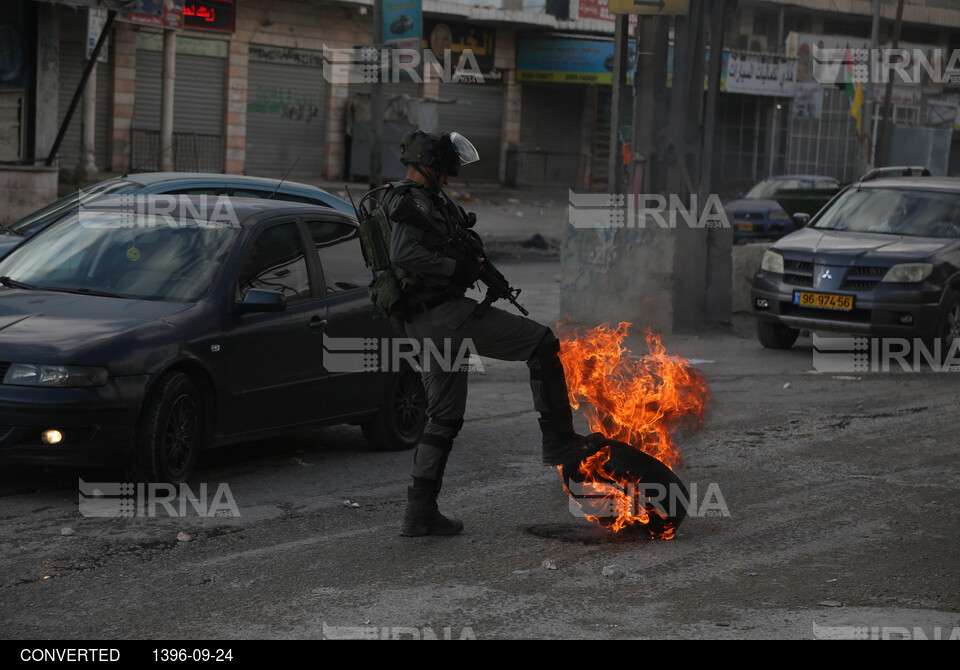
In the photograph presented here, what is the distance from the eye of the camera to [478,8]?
128 ft

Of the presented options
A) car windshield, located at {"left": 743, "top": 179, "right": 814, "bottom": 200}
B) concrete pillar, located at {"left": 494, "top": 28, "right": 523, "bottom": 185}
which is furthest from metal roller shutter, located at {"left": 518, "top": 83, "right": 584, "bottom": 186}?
car windshield, located at {"left": 743, "top": 179, "right": 814, "bottom": 200}

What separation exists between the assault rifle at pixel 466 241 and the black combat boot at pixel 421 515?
33.7 inches

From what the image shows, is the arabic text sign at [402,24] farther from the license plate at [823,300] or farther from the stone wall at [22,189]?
the license plate at [823,300]

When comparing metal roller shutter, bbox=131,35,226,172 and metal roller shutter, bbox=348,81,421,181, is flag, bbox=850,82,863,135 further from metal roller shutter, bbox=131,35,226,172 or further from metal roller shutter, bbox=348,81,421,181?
metal roller shutter, bbox=131,35,226,172

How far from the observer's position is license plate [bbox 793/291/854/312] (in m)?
12.3

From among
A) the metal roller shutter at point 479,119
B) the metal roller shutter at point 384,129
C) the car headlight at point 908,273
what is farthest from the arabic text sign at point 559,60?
the car headlight at point 908,273

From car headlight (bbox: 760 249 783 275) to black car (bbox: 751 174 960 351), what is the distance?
0.03 feet

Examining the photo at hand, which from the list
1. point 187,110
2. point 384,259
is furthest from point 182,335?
point 187,110

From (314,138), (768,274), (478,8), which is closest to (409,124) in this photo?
(314,138)

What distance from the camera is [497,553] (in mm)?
5656

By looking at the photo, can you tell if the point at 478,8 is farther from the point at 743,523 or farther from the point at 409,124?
the point at 743,523

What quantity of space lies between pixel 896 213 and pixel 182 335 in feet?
29.5

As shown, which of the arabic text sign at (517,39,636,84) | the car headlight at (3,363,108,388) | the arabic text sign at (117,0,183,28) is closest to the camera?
the car headlight at (3,363,108,388)

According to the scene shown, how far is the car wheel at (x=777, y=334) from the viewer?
43.7 ft
